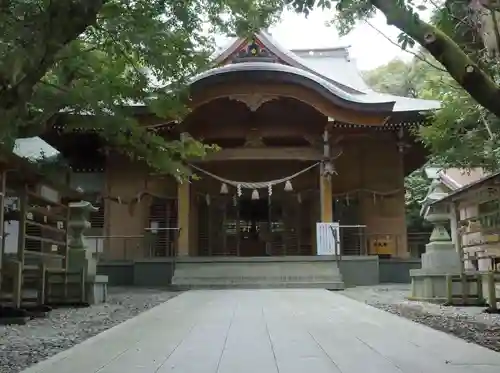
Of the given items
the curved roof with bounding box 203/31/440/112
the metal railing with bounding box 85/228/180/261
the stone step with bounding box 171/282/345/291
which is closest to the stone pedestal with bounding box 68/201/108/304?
the stone step with bounding box 171/282/345/291

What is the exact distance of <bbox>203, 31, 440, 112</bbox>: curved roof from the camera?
1473 centimetres

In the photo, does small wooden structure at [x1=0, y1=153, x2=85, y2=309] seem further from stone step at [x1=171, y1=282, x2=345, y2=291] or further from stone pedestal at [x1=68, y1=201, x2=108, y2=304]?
stone step at [x1=171, y1=282, x2=345, y2=291]

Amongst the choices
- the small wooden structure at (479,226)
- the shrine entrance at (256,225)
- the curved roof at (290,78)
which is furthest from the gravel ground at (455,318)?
the shrine entrance at (256,225)

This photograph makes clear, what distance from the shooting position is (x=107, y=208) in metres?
17.0

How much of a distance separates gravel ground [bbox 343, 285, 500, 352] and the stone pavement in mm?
267

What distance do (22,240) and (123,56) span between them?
10.00 ft

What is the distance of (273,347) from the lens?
4594mm

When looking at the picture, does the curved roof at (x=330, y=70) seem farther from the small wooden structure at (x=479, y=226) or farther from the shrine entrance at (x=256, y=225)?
the small wooden structure at (x=479, y=226)

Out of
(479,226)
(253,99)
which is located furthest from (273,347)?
(253,99)

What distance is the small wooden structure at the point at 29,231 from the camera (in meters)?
7.23

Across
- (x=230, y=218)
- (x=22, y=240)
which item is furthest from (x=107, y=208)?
(x=22, y=240)

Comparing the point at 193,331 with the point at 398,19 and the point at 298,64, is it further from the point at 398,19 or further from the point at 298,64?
the point at 298,64

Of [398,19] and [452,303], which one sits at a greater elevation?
[398,19]

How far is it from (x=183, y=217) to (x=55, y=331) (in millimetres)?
9215
